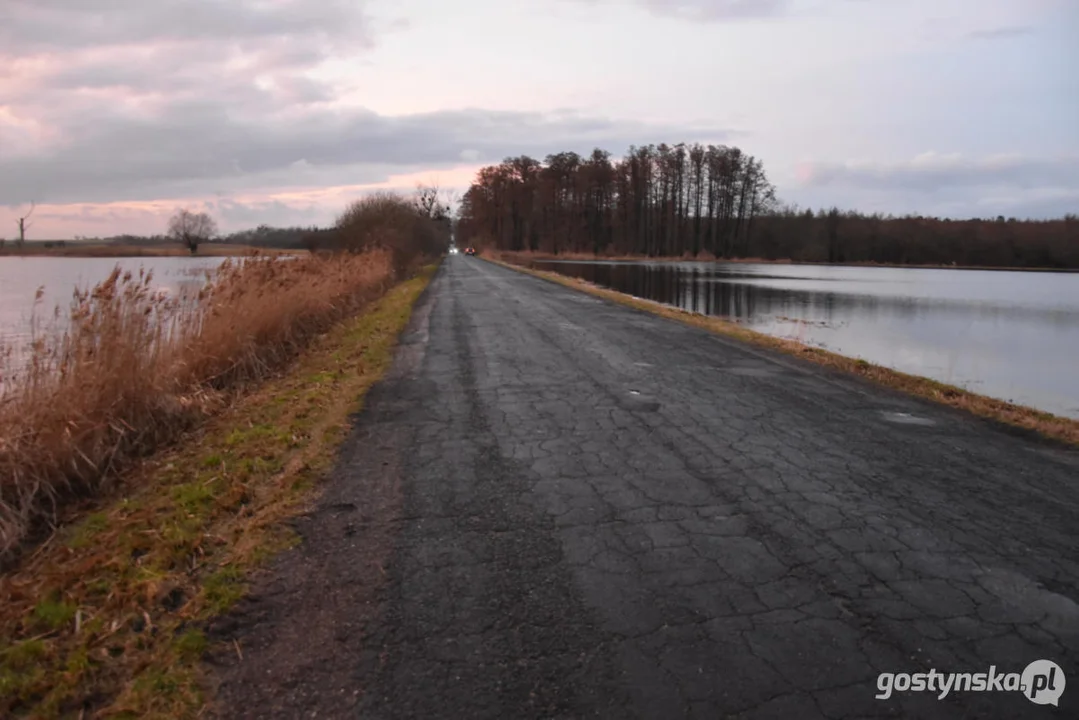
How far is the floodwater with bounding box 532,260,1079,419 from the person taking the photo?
13977 millimetres

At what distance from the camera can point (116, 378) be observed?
6.41 m

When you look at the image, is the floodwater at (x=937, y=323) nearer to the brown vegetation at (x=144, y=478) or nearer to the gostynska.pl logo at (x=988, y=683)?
the gostynska.pl logo at (x=988, y=683)

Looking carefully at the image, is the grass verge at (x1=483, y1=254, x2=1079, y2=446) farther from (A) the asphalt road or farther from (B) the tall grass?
(B) the tall grass

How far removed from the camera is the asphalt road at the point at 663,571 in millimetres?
2812

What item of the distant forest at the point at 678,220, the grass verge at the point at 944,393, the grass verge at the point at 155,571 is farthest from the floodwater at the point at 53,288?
the distant forest at the point at 678,220

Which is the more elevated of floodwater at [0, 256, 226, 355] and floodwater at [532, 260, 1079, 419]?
floodwater at [0, 256, 226, 355]

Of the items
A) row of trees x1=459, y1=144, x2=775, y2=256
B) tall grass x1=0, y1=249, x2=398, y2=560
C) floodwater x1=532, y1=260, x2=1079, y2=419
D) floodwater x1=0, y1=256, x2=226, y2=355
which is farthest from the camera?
row of trees x1=459, y1=144, x2=775, y2=256

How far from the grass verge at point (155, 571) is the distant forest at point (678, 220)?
75791mm

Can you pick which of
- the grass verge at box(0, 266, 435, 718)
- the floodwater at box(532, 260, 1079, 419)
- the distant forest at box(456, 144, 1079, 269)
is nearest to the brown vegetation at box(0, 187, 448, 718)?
the grass verge at box(0, 266, 435, 718)

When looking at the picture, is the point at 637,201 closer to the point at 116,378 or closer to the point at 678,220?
the point at 678,220

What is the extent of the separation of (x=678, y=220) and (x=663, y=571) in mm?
90469

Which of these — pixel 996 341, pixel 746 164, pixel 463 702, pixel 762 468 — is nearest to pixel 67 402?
pixel 463 702

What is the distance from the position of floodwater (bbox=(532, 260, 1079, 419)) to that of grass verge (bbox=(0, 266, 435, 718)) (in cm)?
1134

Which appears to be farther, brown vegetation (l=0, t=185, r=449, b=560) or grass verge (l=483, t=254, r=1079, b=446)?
grass verge (l=483, t=254, r=1079, b=446)
